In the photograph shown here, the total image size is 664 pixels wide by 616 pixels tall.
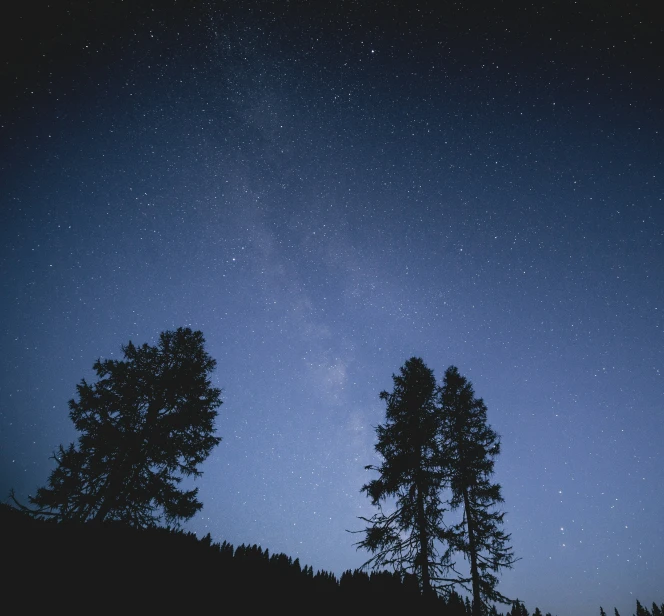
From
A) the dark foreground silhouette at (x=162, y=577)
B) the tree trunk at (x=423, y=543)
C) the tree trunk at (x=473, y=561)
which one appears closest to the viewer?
the dark foreground silhouette at (x=162, y=577)

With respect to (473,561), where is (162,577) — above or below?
below

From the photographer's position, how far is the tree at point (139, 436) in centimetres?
1101

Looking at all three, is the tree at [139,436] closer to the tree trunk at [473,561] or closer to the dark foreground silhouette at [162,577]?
the dark foreground silhouette at [162,577]

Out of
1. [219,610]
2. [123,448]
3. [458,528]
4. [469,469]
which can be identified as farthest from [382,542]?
[123,448]

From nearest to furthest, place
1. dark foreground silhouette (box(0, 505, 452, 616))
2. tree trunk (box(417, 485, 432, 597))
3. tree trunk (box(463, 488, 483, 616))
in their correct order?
1. dark foreground silhouette (box(0, 505, 452, 616))
2. tree trunk (box(417, 485, 432, 597))
3. tree trunk (box(463, 488, 483, 616))

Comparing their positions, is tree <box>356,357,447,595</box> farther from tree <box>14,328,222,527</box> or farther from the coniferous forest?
tree <box>14,328,222,527</box>

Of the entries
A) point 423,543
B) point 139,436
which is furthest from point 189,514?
point 423,543

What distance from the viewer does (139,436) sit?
1193 centimetres

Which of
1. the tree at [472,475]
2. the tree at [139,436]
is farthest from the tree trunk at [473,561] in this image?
the tree at [139,436]

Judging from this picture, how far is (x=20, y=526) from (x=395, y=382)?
1262cm

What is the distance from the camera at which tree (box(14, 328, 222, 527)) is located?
1101cm

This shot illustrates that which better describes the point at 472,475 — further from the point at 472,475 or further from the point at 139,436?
the point at 139,436

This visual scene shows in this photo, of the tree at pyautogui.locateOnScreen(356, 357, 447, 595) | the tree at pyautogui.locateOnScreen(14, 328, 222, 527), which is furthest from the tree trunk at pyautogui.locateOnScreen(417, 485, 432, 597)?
the tree at pyautogui.locateOnScreen(14, 328, 222, 527)

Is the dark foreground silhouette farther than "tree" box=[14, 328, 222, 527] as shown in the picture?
No
